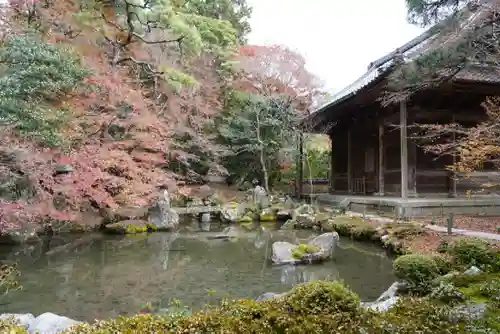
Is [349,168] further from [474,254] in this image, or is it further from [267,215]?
[474,254]

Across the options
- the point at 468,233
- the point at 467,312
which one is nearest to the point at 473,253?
the point at 467,312

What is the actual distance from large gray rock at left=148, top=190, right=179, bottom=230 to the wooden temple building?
6.99 m

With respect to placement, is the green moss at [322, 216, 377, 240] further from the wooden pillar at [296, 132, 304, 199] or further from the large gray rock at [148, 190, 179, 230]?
the wooden pillar at [296, 132, 304, 199]

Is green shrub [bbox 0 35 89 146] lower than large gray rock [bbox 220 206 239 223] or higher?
higher

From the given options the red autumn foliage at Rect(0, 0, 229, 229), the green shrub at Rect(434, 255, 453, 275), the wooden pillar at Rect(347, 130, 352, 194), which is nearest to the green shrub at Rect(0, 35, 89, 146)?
the red autumn foliage at Rect(0, 0, 229, 229)

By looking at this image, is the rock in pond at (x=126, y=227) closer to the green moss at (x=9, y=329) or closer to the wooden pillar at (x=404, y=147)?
the wooden pillar at (x=404, y=147)

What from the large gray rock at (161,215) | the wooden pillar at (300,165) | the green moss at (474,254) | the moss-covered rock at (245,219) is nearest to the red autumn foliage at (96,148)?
the large gray rock at (161,215)

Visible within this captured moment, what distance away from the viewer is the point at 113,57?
558 inches

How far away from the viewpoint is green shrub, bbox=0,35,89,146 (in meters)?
7.89

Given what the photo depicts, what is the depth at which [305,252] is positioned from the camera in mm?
8680

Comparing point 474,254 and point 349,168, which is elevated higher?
point 349,168

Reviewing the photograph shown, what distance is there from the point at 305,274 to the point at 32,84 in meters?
7.17

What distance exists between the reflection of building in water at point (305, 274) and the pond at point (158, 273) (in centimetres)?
2

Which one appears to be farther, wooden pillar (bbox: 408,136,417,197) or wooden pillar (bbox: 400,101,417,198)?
wooden pillar (bbox: 408,136,417,197)
